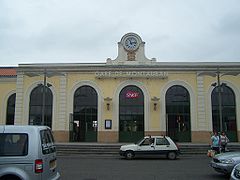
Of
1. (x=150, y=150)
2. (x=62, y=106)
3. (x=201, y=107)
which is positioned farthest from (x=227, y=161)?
(x=62, y=106)

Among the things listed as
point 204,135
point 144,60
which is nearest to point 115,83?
point 144,60

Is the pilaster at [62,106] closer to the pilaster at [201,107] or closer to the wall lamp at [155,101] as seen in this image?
the wall lamp at [155,101]

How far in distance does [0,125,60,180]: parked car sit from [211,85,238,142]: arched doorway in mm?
21985

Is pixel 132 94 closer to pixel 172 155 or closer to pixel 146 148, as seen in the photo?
pixel 146 148

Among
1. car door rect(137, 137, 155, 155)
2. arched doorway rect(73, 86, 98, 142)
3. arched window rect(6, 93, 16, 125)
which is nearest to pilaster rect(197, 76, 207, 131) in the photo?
car door rect(137, 137, 155, 155)

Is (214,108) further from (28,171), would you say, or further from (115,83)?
(28,171)

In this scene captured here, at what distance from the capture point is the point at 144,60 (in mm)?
27578

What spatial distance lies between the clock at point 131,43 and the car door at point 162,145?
36.7 ft

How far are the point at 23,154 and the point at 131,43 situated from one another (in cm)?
2207

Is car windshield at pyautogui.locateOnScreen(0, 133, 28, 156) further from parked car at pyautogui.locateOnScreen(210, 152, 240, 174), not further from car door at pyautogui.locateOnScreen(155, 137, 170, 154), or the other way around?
car door at pyautogui.locateOnScreen(155, 137, 170, 154)

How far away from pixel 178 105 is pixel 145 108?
303cm

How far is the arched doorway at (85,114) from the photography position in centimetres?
2711

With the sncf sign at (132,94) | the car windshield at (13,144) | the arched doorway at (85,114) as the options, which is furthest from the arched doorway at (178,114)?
the car windshield at (13,144)

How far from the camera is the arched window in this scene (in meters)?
28.7
